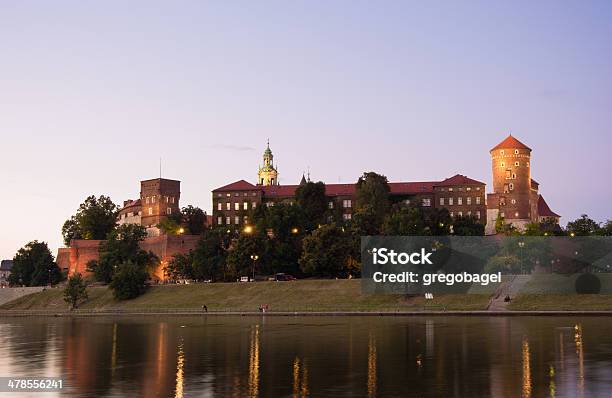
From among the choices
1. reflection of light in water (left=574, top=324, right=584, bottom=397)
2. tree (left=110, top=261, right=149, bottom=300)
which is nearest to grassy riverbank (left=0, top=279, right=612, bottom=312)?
tree (left=110, top=261, right=149, bottom=300)

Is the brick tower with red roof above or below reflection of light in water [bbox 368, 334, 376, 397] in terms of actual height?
above

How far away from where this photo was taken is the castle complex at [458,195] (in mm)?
159500

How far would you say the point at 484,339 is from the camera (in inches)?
2015

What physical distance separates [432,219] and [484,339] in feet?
247

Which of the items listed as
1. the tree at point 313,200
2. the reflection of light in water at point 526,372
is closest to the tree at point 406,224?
the tree at point 313,200

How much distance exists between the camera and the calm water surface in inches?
1287

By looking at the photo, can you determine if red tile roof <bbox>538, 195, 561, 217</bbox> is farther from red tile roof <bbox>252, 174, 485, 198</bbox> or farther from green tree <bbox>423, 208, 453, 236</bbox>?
green tree <bbox>423, 208, 453, 236</bbox>

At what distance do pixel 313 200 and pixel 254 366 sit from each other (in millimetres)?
111231

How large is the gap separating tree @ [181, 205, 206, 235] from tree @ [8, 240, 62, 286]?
3159 centimetres

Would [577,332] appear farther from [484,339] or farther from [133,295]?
[133,295]

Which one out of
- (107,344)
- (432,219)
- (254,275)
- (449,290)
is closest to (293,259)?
(254,275)

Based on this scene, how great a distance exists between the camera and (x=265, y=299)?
9438 cm

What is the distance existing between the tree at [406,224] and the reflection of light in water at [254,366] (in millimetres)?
52192

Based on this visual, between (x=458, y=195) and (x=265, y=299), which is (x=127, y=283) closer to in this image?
(x=265, y=299)
